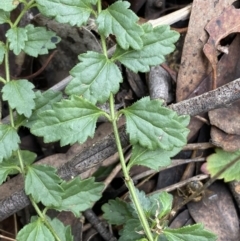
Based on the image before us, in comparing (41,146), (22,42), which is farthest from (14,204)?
(22,42)

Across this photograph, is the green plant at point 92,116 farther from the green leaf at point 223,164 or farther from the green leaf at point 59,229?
the green leaf at point 223,164

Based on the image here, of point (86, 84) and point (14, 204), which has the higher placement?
point (86, 84)

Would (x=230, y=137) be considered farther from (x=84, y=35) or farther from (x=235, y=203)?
(x=84, y=35)

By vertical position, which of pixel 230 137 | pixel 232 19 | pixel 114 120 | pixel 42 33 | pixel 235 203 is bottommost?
pixel 235 203

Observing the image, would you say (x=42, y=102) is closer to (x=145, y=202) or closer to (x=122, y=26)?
(x=122, y=26)

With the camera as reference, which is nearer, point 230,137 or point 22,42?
point 22,42

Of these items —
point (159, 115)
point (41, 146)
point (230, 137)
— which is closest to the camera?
point (159, 115)
